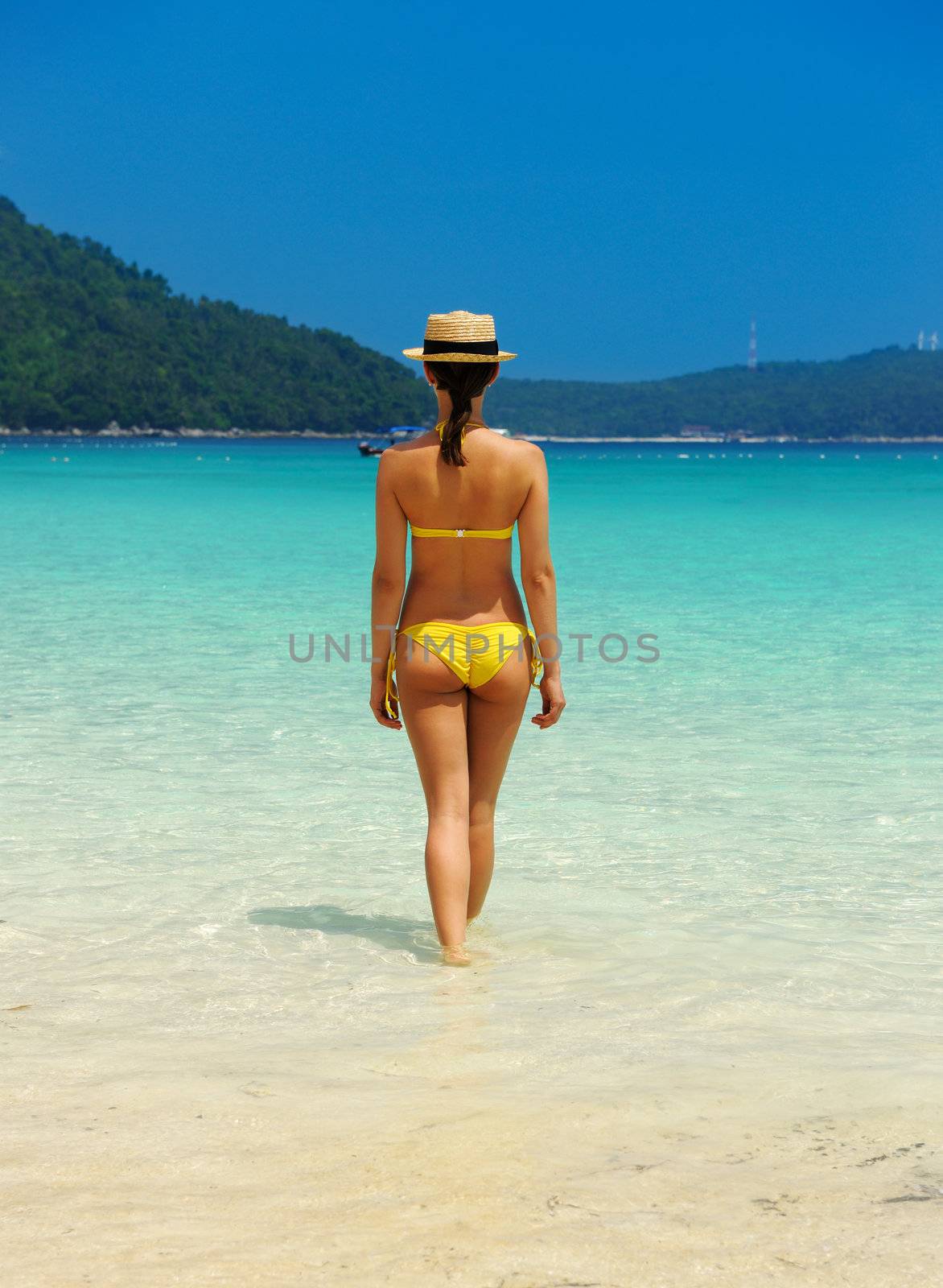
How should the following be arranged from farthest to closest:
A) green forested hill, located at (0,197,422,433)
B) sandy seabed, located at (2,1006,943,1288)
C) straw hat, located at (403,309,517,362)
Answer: green forested hill, located at (0,197,422,433) → straw hat, located at (403,309,517,362) → sandy seabed, located at (2,1006,943,1288)

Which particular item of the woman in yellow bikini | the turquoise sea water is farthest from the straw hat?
the turquoise sea water

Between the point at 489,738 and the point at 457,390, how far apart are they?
106 cm

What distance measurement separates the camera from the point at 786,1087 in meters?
3.40

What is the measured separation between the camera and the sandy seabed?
8.19ft

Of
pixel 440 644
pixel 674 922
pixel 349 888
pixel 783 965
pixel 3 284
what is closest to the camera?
pixel 440 644

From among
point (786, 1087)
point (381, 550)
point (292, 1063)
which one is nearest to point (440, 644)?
point (381, 550)

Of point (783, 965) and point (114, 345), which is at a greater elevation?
point (114, 345)

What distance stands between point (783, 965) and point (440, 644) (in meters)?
1.52

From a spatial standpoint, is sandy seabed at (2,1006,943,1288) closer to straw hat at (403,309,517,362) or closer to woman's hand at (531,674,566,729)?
woman's hand at (531,674,566,729)

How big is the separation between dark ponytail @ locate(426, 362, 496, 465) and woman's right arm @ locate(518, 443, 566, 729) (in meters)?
0.22

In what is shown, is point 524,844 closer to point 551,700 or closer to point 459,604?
point 551,700

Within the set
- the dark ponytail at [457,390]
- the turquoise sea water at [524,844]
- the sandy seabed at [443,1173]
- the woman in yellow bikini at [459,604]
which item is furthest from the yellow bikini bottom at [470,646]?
the sandy seabed at [443,1173]

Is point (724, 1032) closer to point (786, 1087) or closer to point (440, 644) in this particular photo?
point (786, 1087)

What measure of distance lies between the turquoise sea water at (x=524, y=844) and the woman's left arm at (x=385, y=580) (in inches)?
35.6
